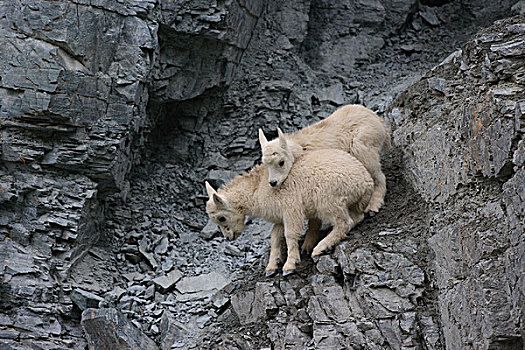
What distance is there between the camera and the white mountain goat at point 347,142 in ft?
35.4

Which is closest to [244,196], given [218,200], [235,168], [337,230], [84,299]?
[218,200]

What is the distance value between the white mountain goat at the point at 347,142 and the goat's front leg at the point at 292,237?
25.9 inches

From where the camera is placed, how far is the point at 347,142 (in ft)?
37.5

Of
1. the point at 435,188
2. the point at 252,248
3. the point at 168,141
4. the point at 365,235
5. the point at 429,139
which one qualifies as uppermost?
the point at 429,139

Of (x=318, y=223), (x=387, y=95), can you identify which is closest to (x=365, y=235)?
(x=318, y=223)

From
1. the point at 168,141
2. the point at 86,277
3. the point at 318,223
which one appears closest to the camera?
the point at 318,223

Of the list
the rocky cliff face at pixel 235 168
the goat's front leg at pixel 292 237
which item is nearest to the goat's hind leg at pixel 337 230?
the rocky cliff face at pixel 235 168

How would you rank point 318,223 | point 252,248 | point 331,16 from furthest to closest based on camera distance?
point 331,16
point 252,248
point 318,223

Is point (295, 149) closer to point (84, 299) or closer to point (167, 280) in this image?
point (167, 280)

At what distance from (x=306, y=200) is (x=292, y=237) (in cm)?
67

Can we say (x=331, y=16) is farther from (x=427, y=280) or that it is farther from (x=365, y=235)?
(x=427, y=280)

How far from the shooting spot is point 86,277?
563 inches

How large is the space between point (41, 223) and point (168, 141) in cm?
498

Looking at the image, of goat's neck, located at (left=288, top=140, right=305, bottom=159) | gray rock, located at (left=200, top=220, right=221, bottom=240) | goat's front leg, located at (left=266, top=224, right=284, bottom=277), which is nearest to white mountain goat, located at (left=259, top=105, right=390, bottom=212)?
goat's neck, located at (left=288, top=140, right=305, bottom=159)
